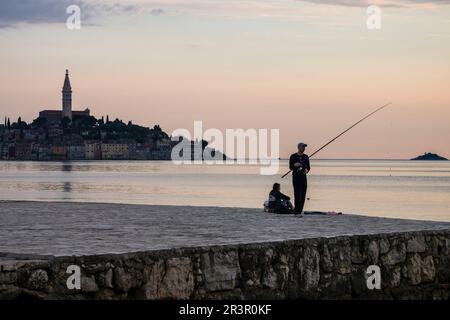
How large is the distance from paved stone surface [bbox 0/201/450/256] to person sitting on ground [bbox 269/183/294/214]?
33cm

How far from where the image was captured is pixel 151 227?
48.5 feet

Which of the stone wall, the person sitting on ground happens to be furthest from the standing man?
the stone wall

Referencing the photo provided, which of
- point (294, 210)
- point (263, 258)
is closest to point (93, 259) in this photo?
point (263, 258)

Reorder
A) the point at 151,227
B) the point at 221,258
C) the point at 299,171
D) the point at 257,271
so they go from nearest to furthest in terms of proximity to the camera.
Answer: the point at 221,258 → the point at 257,271 → the point at 151,227 → the point at 299,171

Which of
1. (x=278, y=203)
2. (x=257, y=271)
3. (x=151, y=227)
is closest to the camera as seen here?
(x=257, y=271)

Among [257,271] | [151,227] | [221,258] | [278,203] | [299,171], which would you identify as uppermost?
[299,171]

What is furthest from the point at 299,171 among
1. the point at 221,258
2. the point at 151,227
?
the point at 221,258

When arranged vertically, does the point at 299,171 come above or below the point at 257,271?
above

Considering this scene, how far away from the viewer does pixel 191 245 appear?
11.4 metres

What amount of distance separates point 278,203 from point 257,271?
23.9 ft

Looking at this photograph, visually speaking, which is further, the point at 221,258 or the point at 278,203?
the point at 278,203

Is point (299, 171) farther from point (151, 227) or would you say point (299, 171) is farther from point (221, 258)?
point (221, 258)
